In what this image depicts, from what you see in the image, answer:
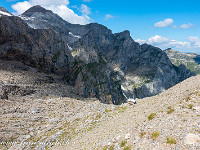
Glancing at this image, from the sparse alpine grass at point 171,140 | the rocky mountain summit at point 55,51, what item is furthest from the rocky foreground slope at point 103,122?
the rocky mountain summit at point 55,51

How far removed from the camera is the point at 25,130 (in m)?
35.4

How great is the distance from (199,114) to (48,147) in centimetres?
2747

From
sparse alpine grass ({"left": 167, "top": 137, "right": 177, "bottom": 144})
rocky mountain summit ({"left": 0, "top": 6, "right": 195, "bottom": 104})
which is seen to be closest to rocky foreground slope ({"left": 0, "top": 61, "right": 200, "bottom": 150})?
sparse alpine grass ({"left": 167, "top": 137, "right": 177, "bottom": 144})

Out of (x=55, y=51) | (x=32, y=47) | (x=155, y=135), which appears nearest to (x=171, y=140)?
(x=155, y=135)

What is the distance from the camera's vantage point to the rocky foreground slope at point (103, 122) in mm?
14070

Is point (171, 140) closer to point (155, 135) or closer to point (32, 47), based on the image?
point (155, 135)

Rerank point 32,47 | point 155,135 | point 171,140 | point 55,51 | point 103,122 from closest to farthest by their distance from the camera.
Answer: point 171,140
point 155,135
point 103,122
point 32,47
point 55,51

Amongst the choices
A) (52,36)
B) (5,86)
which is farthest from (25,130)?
(52,36)

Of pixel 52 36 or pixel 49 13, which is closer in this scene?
pixel 52 36

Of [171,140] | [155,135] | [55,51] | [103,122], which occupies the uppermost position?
[55,51]

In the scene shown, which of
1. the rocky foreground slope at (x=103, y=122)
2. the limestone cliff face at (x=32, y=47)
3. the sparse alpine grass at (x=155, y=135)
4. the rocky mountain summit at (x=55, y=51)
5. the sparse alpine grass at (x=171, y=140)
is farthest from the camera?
the rocky mountain summit at (x=55, y=51)

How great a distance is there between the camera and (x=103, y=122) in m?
28.2

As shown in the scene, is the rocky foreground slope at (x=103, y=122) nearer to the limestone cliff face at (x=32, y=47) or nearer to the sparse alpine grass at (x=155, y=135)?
the sparse alpine grass at (x=155, y=135)

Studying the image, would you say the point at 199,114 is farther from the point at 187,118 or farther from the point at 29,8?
the point at 29,8
